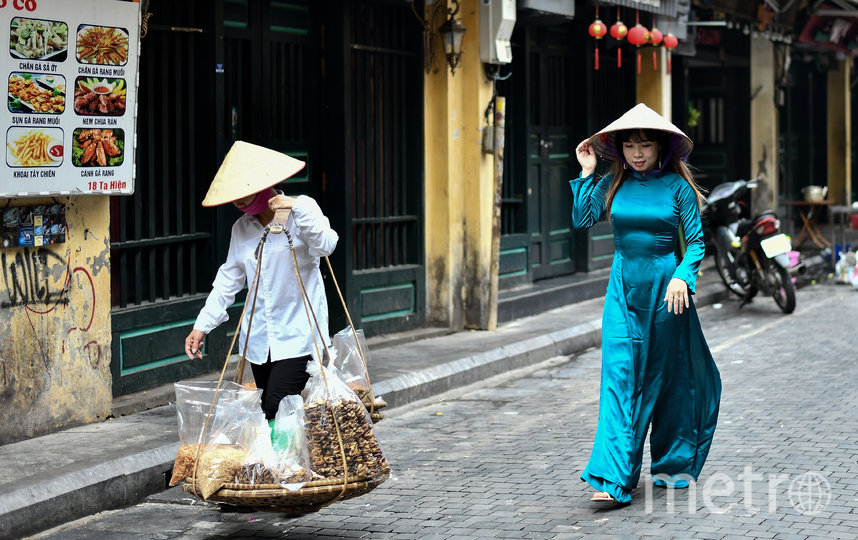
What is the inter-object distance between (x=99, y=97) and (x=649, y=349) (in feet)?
11.9

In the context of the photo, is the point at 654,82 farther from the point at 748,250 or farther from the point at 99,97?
the point at 99,97

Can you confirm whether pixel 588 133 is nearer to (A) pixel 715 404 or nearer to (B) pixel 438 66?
(B) pixel 438 66

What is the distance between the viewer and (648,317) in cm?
623

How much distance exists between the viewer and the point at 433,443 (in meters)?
7.97

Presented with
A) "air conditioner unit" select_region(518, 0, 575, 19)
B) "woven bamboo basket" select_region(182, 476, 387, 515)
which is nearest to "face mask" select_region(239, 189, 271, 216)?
"woven bamboo basket" select_region(182, 476, 387, 515)

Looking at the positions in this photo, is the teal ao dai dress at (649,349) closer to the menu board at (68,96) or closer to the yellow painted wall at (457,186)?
the menu board at (68,96)

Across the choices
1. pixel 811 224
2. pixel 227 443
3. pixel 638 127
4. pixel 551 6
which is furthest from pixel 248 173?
pixel 811 224

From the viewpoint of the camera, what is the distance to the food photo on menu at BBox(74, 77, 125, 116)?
7473mm

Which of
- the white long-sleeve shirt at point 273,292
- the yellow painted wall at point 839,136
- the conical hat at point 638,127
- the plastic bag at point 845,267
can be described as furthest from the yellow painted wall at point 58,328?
the yellow painted wall at point 839,136

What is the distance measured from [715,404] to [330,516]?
201 centimetres

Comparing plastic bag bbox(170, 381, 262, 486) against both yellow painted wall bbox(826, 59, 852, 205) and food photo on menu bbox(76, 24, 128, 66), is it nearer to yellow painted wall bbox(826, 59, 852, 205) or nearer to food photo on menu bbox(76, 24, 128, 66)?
food photo on menu bbox(76, 24, 128, 66)

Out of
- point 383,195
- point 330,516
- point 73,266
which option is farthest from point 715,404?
point 383,195

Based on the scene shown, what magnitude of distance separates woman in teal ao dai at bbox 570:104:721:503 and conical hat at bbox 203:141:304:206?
5.08 ft

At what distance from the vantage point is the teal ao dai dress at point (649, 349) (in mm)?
6125
